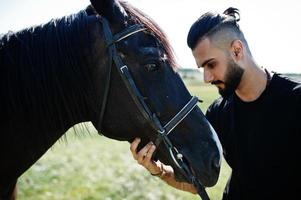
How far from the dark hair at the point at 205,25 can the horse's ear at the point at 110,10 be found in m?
0.81

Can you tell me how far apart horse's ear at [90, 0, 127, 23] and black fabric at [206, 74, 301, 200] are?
1400 mm

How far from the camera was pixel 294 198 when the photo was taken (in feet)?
10.4

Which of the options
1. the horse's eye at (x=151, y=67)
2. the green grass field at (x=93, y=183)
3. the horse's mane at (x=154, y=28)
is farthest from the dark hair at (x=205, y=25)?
the green grass field at (x=93, y=183)

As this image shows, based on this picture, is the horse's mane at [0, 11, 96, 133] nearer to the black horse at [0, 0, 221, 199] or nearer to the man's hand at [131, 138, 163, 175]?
the black horse at [0, 0, 221, 199]

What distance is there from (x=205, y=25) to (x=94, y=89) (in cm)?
125

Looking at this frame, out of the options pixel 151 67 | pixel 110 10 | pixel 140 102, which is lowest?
pixel 140 102

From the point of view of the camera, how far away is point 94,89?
9.79 ft

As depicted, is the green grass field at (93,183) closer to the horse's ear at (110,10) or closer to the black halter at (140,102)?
the black halter at (140,102)

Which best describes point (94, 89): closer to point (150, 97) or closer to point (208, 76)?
point (150, 97)

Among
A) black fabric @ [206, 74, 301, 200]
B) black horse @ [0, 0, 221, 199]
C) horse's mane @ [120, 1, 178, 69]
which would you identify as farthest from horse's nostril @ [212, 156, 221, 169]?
horse's mane @ [120, 1, 178, 69]

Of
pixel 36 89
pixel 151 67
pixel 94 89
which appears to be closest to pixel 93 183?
pixel 94 89

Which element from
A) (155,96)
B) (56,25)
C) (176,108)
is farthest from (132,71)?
(56,25)

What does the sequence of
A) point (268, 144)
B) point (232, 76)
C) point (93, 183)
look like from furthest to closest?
point (93, 183) < point (232, 76) < point (268, 144)

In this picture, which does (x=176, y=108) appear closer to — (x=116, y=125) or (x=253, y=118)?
(x=116, y=125)
